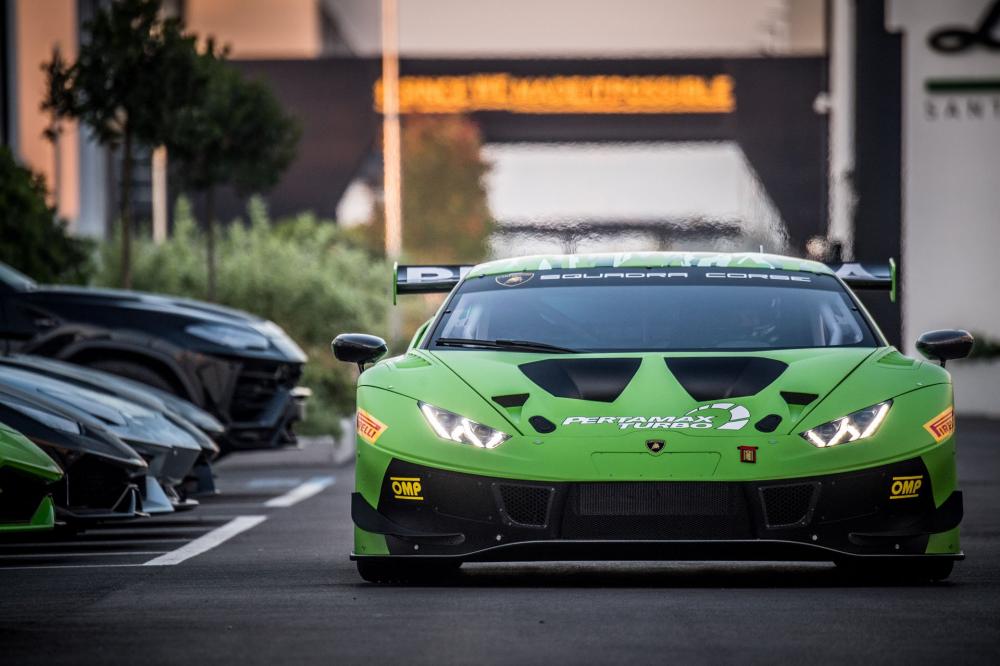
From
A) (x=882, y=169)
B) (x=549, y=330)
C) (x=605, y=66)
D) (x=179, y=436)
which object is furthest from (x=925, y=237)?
(x=549, y=330)

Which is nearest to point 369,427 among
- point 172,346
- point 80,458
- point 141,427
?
point 80,458

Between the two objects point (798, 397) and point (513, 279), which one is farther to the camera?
point (513, 279)

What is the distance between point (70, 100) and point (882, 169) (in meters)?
22.8

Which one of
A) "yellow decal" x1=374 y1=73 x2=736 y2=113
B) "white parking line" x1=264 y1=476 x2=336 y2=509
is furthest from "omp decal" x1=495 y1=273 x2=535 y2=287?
"yellow decal" x1=374 y1=73 x2=736 y2=113

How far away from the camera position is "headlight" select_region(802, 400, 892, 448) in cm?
807

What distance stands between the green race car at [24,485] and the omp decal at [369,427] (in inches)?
78.9

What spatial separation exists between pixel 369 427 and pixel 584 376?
87 centimetres

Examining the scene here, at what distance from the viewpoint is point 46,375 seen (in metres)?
12.2

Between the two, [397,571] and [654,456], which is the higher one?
[654,456]

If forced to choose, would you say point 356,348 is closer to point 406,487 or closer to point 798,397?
point 406,487

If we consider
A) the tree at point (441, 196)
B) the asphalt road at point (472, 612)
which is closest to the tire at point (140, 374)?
the asphalt road at point (472, 612)

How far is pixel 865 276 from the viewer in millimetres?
10133

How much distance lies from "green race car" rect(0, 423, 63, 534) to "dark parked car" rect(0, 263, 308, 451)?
514cm

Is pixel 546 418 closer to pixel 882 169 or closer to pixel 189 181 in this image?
pixel 189 181
